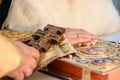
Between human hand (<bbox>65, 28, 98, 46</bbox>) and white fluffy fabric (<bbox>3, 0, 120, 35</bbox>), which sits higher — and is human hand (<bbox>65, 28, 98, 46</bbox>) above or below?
below

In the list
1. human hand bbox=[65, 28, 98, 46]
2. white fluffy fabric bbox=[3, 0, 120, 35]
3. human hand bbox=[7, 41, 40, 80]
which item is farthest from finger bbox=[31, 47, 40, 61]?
white fluffy fabric bbox=[3, 0, 120, 35]

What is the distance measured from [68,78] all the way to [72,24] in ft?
1.53

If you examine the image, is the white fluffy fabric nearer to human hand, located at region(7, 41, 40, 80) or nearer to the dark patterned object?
the dark patterned object

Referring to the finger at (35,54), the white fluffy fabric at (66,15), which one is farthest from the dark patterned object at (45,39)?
the white fluffy fabric at (66,15)

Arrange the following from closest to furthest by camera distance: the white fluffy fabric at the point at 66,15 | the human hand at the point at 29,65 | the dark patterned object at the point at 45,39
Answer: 1. the human hand at the point at 29,65
2. the dark patterned object at the point at 45,39
3. the white fluffy fabric at the point at 66,15

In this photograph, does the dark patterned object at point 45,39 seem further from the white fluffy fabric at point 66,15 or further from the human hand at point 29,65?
the white fluffy fabric at point 66,15

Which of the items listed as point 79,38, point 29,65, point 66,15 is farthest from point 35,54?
Answer: point 66,15

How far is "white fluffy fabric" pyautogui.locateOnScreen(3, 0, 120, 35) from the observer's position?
3.19ft

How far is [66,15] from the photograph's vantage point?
3.44 feet

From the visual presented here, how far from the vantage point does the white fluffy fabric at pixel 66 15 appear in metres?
0.97

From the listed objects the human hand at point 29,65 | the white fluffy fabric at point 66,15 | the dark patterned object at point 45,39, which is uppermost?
the white fluffy fabric at point 66,15

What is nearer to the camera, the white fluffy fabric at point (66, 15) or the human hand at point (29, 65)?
the human hand at point (29, 65)

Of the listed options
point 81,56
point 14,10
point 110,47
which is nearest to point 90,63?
point 81,56

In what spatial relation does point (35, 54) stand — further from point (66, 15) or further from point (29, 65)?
point (66, 15)
